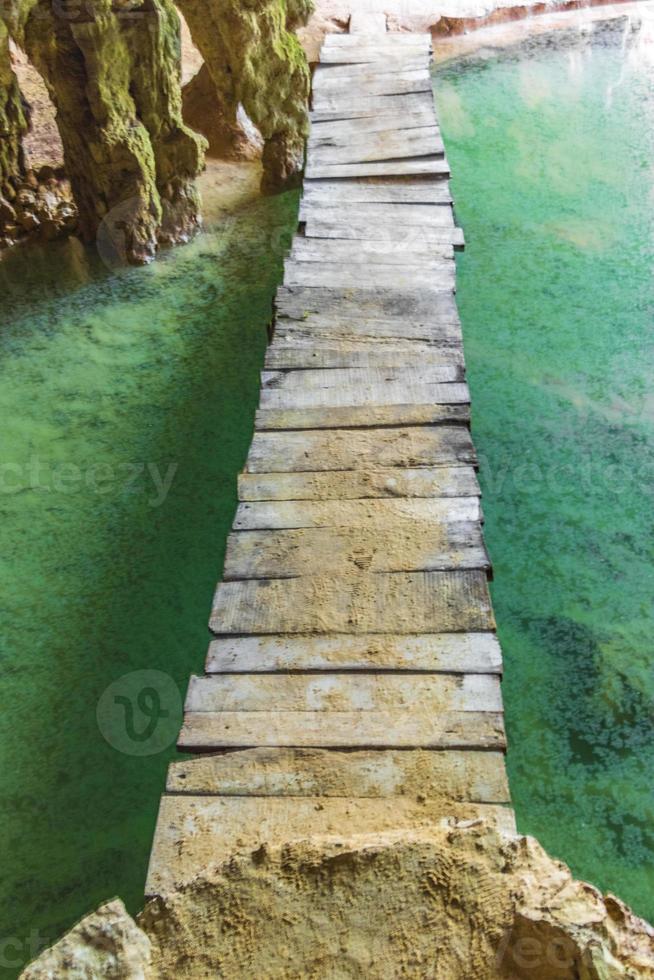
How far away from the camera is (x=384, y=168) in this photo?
495 cm

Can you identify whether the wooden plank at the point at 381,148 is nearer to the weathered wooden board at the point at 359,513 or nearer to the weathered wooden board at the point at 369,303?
the weathered wooden board at the point at 369,303

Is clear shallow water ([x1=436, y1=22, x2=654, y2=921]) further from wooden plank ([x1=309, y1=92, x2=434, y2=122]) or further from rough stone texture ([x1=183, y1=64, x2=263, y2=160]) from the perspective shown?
rough stone texture ([x1=183, y1=64, x2=263, y2=160])

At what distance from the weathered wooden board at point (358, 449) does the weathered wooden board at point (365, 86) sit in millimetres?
3139

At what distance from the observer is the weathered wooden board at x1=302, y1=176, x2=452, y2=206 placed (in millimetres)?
4703

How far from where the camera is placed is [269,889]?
1.71m

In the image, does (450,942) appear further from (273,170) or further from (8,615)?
(273,170)

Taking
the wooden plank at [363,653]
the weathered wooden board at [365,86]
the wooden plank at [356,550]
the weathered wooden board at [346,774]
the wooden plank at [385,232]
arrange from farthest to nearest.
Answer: the weathered wooden board at [365,86] < the wooden plank at [385,232] < the wooden plank at [356,550] < the wooden plank at [363,653] < the weathered wooden board at [346,774]

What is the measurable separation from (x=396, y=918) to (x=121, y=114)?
462 cm

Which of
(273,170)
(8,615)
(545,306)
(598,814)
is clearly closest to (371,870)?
(598,814)

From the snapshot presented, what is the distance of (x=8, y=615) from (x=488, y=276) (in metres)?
3.22

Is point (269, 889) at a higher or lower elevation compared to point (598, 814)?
higher

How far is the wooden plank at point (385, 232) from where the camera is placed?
4.36 metres

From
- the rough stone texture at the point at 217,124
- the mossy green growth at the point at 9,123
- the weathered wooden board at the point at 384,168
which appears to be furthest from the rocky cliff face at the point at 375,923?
the rough stone texture at the point at 217,124

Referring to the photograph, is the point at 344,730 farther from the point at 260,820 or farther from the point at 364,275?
the point at 364,275
